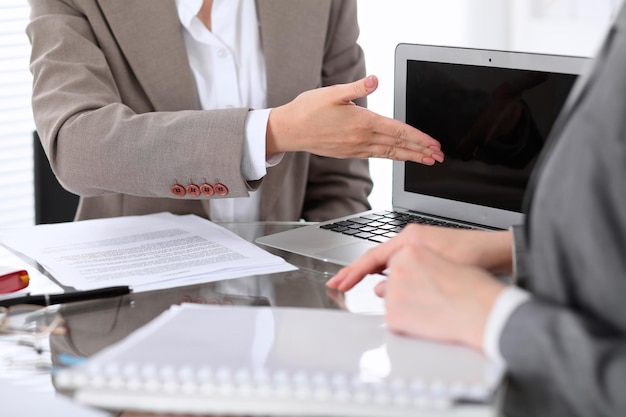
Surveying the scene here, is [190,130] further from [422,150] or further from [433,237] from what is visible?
[433,237]

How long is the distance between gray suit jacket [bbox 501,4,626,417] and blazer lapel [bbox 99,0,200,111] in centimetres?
100

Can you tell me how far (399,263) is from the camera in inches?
32.4

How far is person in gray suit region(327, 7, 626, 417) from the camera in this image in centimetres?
67

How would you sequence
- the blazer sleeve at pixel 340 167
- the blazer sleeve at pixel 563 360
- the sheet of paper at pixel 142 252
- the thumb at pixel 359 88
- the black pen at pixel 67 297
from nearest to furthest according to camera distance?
the blazer sleeve at pixel 563 360
the black pen at pixel 67 297
the sheet of paper at pixel 142 252
the thumb at pixel 359 88
the blazer sleeve at pixel 340 167

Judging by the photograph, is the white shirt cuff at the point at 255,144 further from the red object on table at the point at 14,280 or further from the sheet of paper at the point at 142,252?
the red object on table at the point at 14,280

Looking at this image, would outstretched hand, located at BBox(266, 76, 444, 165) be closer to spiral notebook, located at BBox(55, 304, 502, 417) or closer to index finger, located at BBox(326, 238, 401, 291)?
index finger, located at BBox(326, 238, 401, 291)

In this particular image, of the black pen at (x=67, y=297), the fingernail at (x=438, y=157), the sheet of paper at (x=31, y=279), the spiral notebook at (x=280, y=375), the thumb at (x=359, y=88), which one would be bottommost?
the sheet of paper at (x=31, y=279)

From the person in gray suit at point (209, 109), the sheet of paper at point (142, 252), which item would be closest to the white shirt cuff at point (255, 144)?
the person in gray suit at point (209, 109)

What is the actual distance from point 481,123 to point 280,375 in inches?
32.4

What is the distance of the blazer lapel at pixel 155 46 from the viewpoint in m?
1.59

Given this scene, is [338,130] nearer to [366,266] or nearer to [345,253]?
[345,253]

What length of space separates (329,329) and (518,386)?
0.19m

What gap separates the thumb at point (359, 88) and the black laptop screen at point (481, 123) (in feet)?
0.64

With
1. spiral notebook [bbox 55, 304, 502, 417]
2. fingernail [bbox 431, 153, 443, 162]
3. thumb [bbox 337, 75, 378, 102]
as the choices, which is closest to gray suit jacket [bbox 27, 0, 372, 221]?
thumb [bbox 337, 75, 378, 102]
